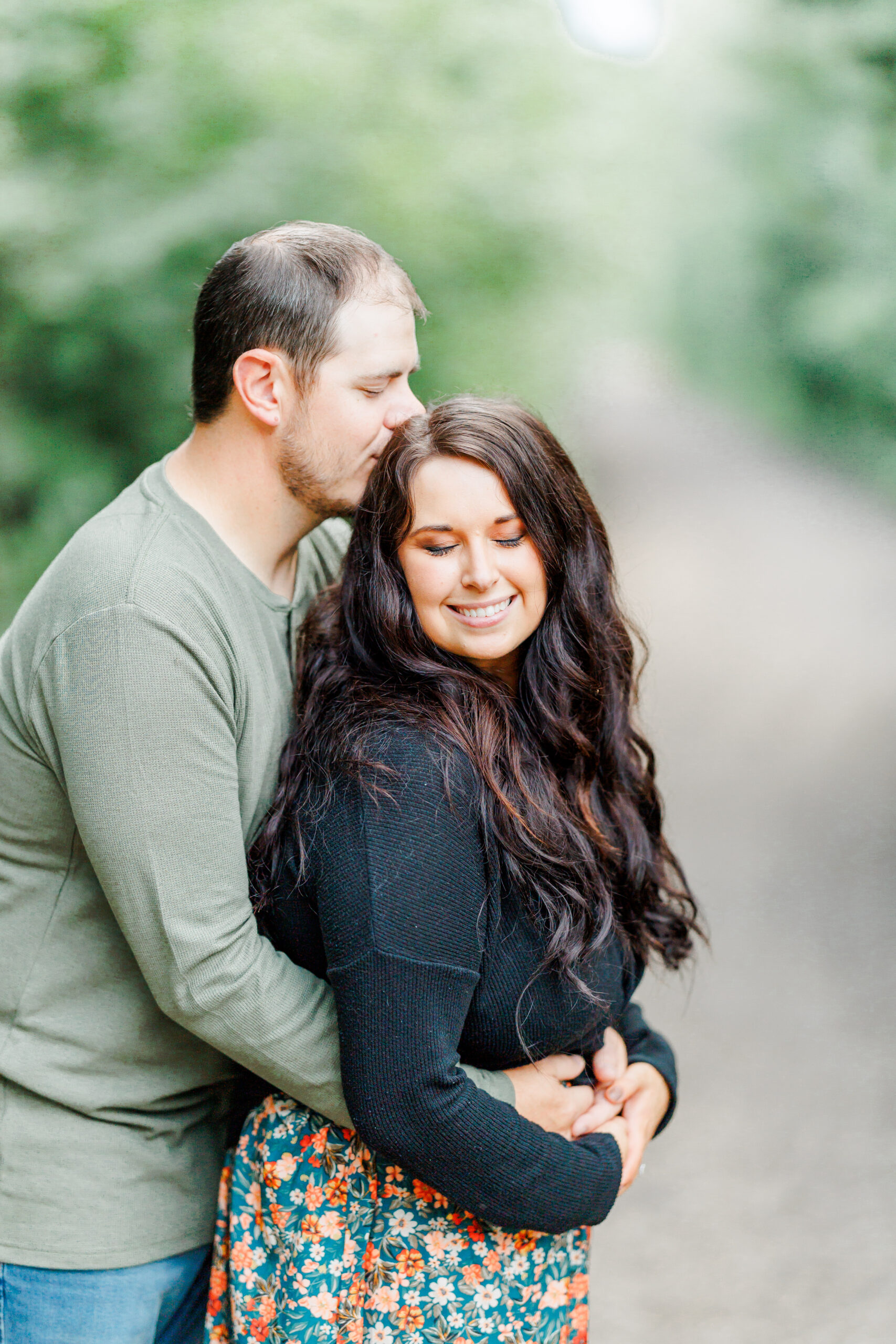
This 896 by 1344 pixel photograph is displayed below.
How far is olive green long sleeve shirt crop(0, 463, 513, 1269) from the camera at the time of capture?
54.3 inches

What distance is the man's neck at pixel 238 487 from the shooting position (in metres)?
1.67

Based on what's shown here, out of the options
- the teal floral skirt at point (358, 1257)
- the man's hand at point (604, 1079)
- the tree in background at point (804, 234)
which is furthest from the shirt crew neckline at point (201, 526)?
the tree in background at point (804, 234)

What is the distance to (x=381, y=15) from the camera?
3330 mm

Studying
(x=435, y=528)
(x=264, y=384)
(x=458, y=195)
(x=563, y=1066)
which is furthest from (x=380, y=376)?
(x=458, y=195)

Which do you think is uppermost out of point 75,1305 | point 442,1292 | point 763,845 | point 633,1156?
point 763,845

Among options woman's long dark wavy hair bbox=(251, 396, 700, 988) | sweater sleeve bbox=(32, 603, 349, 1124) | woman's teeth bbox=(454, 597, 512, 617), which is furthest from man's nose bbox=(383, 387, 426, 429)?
sweater sleeve bbox=(32, 603, 349, 1124)

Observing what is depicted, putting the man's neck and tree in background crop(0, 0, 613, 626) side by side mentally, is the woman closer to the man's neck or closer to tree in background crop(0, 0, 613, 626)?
the man's neck

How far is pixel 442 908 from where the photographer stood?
137 centimetres

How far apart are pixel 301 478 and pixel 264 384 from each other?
0.46 feet

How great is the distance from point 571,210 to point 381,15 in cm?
80

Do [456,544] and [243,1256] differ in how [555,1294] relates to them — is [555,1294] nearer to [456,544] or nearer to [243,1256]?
[243,1256]

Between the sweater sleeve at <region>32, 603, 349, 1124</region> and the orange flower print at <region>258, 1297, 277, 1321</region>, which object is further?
the orange flower print at <region>258, 1297, 277, 1321</region>

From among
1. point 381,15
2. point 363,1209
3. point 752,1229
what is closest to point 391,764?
point 363,1209

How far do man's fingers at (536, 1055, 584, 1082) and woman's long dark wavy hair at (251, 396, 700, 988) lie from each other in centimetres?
17
